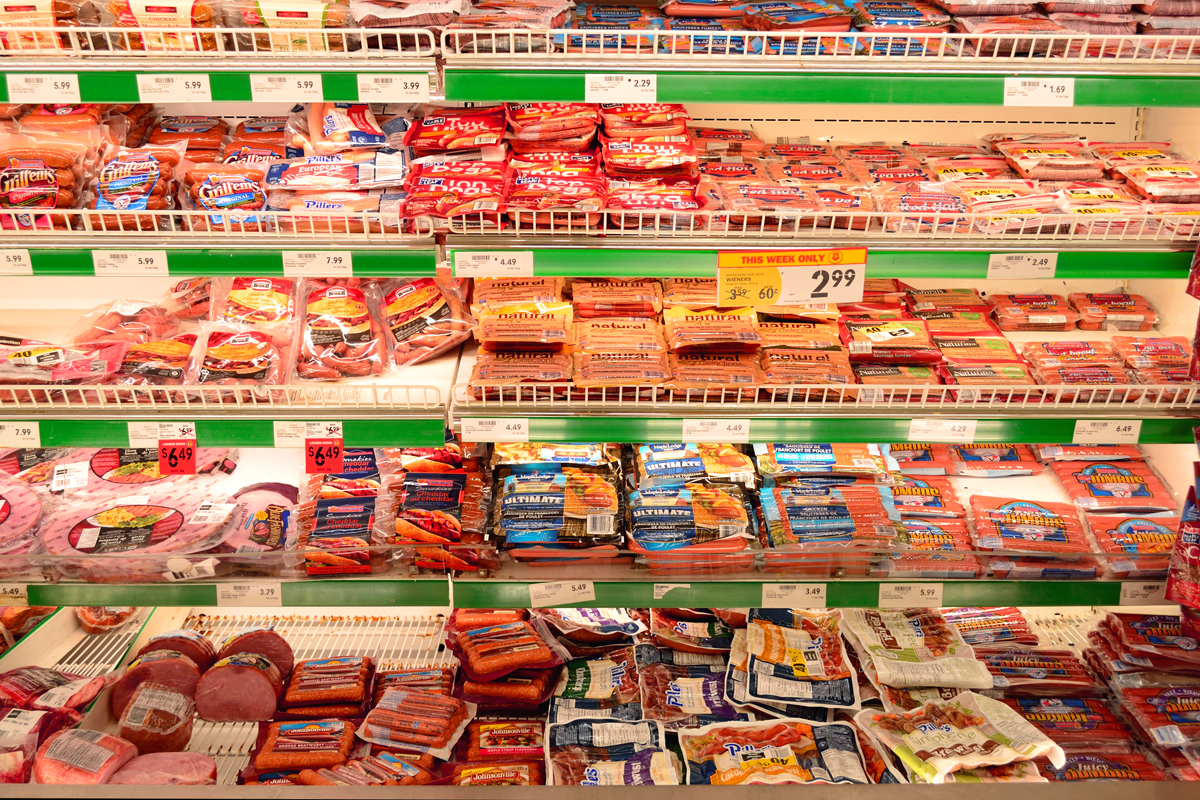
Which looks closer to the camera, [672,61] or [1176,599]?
[672,61]

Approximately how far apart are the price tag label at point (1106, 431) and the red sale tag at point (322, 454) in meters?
1.65

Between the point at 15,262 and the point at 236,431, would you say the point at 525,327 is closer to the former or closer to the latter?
the point at 236,431

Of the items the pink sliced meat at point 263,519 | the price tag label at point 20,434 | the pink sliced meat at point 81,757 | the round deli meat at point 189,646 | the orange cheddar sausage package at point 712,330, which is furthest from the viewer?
the round deli meat at point 189,646

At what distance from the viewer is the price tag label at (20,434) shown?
190 centimetres

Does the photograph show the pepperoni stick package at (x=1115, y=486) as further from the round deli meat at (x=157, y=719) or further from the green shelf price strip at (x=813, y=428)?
the round deli meat at (x=157, y=719)

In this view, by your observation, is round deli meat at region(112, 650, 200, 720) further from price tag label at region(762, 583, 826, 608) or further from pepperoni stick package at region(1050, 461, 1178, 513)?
pepperoni stick package at region(1050, 461, 1178, 513)

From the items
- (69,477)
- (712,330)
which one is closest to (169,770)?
(69,477)

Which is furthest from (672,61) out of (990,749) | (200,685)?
(200,685)

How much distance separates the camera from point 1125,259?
185 centimetres

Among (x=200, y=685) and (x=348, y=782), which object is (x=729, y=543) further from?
(x=200, y=685)

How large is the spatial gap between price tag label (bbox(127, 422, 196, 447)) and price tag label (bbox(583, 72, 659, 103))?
3.68 feet

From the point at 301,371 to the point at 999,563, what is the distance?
1.74 m

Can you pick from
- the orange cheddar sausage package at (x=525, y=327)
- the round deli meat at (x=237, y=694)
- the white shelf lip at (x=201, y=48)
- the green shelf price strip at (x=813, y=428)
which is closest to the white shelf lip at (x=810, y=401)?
the green shelf price strip at (x=813, y=428)

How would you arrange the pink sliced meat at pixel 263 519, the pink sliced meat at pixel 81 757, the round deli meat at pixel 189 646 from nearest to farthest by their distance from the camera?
the pink sliced meat at pixel 81 757 → the pink sliced meat at pixel 263 519 → the round deli meat at pixel 189 646
